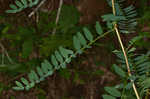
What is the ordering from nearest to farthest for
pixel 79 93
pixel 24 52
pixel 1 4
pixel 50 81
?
pixel 1 4 → pixel 24 52 → pixel 50 81 → pixel 79 93

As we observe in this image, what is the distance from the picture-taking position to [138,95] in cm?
53

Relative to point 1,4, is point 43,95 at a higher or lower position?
lower

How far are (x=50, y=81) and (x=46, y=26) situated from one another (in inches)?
19.4

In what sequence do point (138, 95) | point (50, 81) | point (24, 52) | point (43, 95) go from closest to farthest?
point (138, 95) → point (24, 52) → point (43, 95) → point (50, 81)

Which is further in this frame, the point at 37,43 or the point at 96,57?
the point at 96,57

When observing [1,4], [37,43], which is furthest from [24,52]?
[1,4]

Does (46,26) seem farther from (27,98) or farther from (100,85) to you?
(100,85)

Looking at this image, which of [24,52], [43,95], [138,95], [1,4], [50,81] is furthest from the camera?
[50,81]

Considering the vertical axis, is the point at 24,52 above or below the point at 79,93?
above

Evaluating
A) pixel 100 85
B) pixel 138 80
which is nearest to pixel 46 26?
pixel 100 85

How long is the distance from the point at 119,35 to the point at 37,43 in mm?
943

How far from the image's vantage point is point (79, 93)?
1.81 m

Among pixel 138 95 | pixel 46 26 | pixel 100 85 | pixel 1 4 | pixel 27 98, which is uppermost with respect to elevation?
pixel 1 4

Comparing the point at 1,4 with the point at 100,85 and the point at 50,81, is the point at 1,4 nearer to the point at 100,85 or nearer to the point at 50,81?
the point at 50,81
